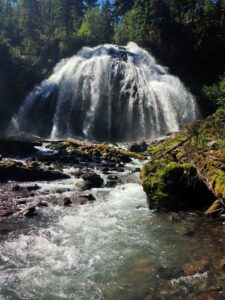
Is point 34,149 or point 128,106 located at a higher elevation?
point 128,106

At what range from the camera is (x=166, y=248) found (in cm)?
1227

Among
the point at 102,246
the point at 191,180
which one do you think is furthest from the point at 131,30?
the point at 102,246

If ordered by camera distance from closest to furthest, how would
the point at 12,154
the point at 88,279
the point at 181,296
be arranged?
the point at 181,296 < the point at 88,279 < the point at 12,154

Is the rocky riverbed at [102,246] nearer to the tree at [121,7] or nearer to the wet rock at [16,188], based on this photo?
the wet rock at [16,188]

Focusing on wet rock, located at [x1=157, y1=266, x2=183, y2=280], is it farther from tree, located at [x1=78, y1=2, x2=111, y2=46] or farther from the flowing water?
tree, located at [x1=78, y1=2, x2=111, y2=46]

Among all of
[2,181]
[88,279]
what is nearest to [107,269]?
[88,279]

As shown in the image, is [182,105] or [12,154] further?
[182,105]

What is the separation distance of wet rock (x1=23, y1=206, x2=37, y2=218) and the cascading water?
2942 centimetres

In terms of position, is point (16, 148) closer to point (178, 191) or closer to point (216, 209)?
point (178, 191)

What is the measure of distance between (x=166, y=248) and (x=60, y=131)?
1425 inches

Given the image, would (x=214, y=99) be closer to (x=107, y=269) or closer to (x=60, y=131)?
(x=60, y=131)

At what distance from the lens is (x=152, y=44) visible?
60031 millimetres

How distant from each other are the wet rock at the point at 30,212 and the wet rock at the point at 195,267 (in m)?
7.56

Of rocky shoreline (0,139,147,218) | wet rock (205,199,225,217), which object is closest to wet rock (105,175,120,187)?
rocky shoreline (0,139,147,218)
